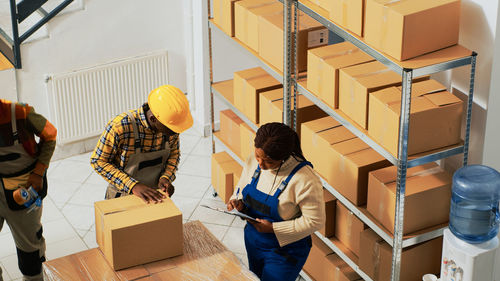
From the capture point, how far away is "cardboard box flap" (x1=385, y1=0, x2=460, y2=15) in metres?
3.91

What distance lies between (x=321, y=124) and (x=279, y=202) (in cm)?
105

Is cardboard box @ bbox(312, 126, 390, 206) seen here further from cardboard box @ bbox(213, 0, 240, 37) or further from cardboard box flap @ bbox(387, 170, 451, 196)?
cardboard box @ bbox(213, 0, 240, 37)

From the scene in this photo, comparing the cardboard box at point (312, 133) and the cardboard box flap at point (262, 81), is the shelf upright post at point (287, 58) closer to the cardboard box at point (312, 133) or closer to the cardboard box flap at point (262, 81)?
the cardboard box at point (312, 133)

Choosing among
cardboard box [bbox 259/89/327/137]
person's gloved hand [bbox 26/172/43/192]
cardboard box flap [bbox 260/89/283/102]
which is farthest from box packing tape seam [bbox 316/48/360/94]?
person's gloved hand [bbox 26/172/43/192]

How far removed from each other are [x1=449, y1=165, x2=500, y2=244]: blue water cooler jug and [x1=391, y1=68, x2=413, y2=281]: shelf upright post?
0.30 meters

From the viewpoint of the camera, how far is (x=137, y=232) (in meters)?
3.85

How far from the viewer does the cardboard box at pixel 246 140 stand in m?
5.67

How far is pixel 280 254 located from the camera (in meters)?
4.16

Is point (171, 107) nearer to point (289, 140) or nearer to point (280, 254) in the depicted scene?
point (289, 140)

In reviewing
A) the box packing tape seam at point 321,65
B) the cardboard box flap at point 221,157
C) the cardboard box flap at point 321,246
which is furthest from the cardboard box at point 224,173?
the box packing tape seam at point 321,65

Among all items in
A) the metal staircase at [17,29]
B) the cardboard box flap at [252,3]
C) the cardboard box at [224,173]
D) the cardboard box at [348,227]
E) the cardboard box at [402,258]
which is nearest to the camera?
the cardboard box at [402,258]

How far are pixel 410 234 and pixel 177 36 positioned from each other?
395 centimetres

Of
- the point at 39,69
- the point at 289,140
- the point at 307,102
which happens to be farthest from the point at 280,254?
the point at 39,69

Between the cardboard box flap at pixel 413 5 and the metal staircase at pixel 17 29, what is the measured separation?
3729 millimetres
